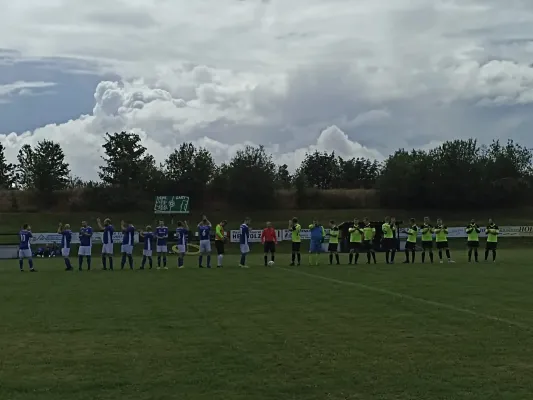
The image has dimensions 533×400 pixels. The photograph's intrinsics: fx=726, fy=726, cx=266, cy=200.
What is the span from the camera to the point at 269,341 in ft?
35.7

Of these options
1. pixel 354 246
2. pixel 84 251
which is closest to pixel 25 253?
pixel 84 251

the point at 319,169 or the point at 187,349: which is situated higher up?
the point at 319,169

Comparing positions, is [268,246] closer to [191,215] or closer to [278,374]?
[278,374]

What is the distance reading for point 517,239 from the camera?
60.9 m

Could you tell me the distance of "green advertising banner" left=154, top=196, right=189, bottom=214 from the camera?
68.1 m

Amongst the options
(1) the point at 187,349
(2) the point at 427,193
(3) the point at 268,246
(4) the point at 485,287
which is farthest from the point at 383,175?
(1) the point at 187,349

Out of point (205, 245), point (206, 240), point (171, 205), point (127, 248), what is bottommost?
point (127, 248)

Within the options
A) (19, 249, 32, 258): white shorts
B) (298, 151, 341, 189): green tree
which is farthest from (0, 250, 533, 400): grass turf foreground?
(298, 151, 341, 189): green tree

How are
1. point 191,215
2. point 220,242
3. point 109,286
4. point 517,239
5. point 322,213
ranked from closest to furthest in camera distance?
point 109,286 → point 220,242 → point 517,239 → point 191,215 → point 322,213

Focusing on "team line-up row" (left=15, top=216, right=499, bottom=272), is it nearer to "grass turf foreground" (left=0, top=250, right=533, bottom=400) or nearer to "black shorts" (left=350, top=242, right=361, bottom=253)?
"black shorts" (left=350, top=242, right=361, bottom=253)

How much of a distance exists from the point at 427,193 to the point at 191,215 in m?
27.8

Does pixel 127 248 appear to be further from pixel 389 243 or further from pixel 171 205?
pixel 171 205

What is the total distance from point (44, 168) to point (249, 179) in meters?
23.6

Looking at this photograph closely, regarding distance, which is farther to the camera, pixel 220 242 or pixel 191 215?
pixel 191 215
